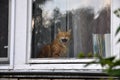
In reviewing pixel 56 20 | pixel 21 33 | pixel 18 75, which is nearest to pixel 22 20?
pixel 21 33

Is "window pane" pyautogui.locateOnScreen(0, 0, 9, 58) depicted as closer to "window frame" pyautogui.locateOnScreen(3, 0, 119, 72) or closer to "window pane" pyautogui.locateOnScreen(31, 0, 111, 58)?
"window frame" pyautogui.locateOnScreen(3, 0, 119, 72)

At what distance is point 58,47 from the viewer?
361cm

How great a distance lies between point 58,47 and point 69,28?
255 mm

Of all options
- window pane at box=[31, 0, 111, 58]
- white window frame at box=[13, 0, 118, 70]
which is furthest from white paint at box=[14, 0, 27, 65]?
window pane at box=[31, 0, 111, 58]

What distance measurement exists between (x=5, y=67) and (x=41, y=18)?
702 millimetres

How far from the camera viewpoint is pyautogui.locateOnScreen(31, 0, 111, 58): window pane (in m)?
3.52

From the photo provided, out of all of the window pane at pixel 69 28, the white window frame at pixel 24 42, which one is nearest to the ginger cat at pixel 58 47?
the window pane at pixel 69 28

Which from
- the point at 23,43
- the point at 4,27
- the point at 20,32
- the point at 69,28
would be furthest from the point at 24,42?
the point at 69,28

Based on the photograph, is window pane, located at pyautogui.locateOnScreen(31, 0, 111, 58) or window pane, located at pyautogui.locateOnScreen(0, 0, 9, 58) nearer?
window pane, located at pyautogui.locateOnScreen(31, 0, 111, 58)

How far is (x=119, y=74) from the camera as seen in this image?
1194 mm

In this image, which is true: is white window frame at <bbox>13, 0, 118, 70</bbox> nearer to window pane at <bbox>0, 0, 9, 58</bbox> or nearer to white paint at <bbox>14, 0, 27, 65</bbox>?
white paint at <bbox>14, 0, 27, 65</bbox>

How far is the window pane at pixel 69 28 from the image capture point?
3.52 metres

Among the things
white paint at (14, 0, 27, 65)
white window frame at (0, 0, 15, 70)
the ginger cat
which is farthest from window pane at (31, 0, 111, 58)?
white window frame at (0, 0, 15, 70)

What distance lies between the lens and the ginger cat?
141 inches
